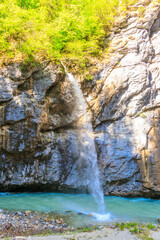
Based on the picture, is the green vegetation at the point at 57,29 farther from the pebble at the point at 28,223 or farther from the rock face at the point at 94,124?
the pebble at the point at 28,223

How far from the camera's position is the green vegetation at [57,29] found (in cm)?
850

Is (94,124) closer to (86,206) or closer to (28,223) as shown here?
(86,206)

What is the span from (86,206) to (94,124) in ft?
13.4

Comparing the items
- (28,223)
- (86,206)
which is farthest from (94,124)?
(28,223)

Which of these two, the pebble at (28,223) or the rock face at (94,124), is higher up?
the rock face at (94,124)

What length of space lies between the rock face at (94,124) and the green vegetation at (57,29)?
1.02 metres

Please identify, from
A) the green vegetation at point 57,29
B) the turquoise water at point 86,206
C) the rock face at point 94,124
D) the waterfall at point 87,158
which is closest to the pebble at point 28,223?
the turquoise water at point 86,206

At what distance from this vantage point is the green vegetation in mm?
8500

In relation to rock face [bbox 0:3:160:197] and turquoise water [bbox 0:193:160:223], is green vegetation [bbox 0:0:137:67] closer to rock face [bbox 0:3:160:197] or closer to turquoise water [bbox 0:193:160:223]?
rock face [bbox 0:3:160:197]

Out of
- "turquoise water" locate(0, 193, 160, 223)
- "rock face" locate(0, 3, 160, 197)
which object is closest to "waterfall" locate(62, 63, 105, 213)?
"rock face" locate(0, 3, 160, 197)

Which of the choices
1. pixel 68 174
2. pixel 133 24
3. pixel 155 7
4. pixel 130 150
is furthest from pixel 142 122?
pixel 155 7

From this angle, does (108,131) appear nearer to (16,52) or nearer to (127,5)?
(16,52)

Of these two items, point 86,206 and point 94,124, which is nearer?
point 86,206

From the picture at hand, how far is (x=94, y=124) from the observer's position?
30.5 ft
